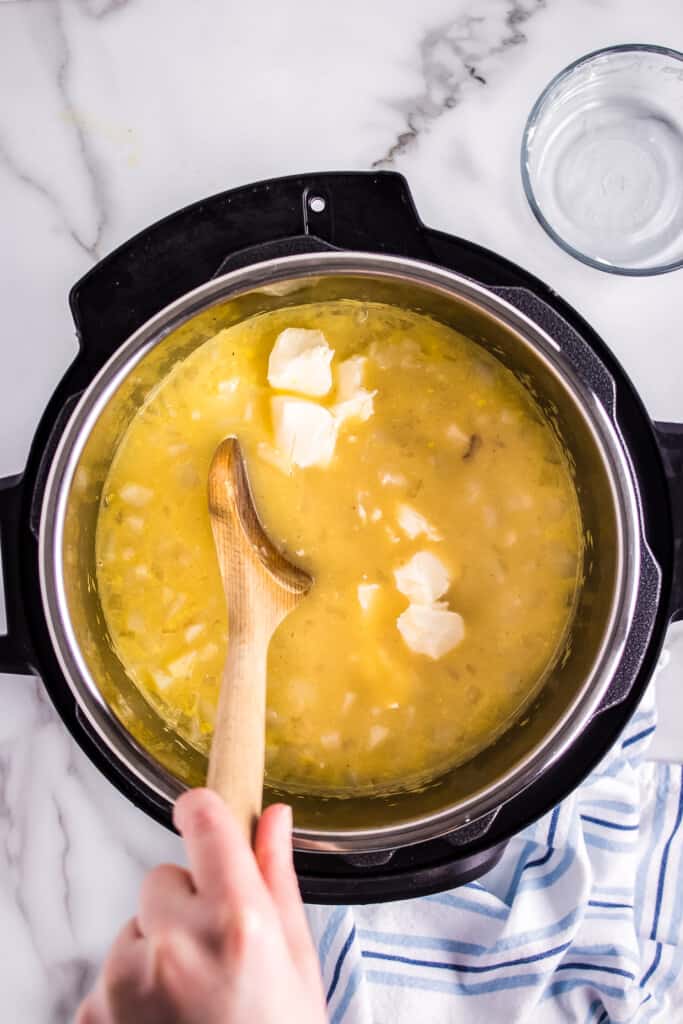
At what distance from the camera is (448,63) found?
4.17 feet

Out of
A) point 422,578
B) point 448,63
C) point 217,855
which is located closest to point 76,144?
point 448,63

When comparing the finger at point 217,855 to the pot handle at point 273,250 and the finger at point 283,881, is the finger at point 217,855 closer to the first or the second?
the finger at point 283,881

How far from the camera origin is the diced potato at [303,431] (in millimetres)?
1108

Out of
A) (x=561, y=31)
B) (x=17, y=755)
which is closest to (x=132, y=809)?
(x=17, y=755)

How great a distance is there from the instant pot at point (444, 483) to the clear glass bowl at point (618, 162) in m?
0.27

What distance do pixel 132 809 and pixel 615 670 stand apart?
641 millimetres

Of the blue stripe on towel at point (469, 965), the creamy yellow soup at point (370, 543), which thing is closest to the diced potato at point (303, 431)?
the creamy yellow soup at point (370, 543)

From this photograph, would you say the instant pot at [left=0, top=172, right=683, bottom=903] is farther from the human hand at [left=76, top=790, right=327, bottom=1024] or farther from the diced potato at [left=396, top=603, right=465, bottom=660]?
the human hand at [left=76, top=790, right=327, bottom=1024]

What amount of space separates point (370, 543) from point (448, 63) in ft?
2.11

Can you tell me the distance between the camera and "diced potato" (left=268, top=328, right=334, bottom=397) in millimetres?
1115

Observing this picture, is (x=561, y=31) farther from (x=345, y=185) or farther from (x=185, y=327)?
(x=185, y=327)

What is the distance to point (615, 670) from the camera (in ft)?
3.43

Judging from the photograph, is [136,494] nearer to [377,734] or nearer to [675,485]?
[377,734]

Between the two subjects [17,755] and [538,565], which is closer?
[538,565]
